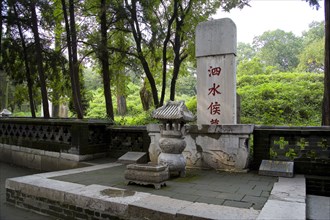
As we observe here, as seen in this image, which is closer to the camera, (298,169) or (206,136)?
(298,169)

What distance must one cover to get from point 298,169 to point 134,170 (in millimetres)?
3333

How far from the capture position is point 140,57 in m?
11.1

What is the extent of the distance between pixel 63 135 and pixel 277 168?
5.50m

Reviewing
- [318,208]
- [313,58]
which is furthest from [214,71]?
[313,58]

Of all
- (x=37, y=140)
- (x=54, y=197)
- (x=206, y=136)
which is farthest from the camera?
(x=37, y=140)

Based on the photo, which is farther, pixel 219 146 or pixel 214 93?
pixel 214 93

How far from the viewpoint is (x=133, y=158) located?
7066mm

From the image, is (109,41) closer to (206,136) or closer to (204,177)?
(206,136)

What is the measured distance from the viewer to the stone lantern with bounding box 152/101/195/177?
5.36 m

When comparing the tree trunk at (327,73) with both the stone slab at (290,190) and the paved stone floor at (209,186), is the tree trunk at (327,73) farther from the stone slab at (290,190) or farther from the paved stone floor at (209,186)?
the paved stone floor at (209,186)

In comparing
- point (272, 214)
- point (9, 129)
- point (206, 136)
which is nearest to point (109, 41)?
point (9, 129)

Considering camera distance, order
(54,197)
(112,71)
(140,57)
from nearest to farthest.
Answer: (54,197) → (140,57) → (112,71)

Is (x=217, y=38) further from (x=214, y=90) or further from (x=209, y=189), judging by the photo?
(x=209, y=189)

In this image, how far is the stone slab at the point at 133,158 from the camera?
700 centimetres
